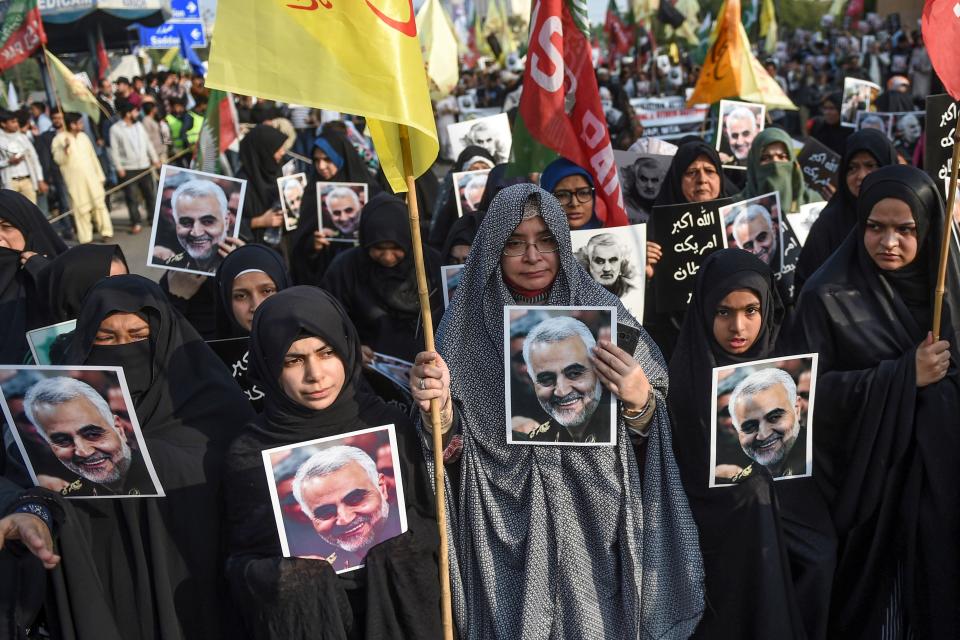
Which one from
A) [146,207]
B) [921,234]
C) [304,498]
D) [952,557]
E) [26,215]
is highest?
[146,207]

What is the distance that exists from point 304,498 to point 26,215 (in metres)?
2.77

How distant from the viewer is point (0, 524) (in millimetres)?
2344

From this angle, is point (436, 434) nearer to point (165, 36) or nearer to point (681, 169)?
point (681, 169)

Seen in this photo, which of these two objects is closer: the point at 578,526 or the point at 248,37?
the point at 248,37

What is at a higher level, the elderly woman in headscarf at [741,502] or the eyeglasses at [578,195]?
the eyeglasses at [578,195]

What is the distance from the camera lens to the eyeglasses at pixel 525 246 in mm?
2654

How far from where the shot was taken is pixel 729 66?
6984mm

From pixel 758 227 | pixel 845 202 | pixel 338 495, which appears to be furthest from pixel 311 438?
pixel 845 202

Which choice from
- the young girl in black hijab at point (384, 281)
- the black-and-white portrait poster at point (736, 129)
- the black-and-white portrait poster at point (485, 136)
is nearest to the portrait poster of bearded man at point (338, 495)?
the young girl in black hijab at point (384, 281)

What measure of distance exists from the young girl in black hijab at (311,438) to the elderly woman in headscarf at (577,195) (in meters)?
1.85

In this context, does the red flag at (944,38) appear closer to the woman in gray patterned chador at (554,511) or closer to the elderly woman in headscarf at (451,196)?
the woman in gray patterned chador at (554,511)

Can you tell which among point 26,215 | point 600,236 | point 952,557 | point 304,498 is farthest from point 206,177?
point 952,557

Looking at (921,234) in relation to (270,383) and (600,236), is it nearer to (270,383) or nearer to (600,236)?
(600,236)

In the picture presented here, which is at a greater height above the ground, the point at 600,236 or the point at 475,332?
the point at 600,236
